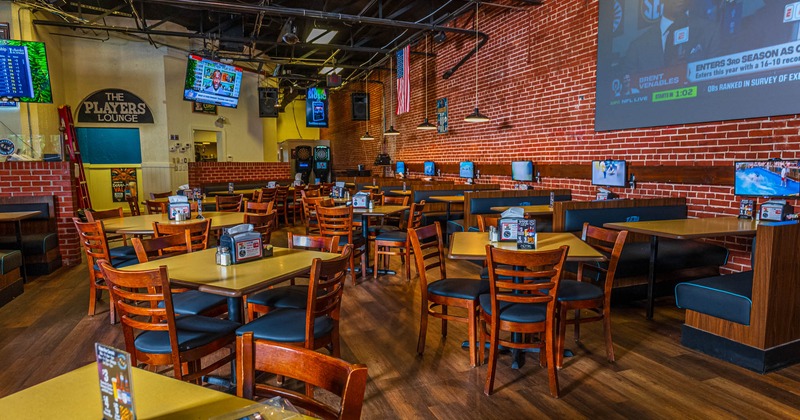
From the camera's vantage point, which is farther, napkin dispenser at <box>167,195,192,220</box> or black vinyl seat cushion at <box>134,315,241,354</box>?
napkin dispenser at <box>167,195,192,220</box>

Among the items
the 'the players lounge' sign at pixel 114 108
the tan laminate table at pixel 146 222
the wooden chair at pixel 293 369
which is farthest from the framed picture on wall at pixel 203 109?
the wooden chair at pixel 293 369

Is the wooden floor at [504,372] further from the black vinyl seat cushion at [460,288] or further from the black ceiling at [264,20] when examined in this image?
the black ceiling at [264,20]

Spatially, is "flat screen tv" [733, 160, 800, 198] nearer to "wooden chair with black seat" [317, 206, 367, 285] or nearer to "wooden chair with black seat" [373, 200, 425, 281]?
"wooden chair with black seat" [373, 200, 425, 281]

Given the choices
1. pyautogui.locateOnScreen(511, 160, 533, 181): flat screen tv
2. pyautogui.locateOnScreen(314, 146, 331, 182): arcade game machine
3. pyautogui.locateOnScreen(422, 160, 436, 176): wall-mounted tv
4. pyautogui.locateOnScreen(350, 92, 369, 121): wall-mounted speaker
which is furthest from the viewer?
pyautogui.locateOnScreen(314, 146, 331, 182): arcade game machine

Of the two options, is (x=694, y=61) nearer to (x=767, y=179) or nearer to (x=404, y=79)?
(x=767, y=179)

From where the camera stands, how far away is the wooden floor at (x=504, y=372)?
9.05 ft

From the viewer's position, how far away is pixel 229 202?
310 inches

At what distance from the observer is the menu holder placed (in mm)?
1141

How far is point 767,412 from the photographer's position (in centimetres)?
268

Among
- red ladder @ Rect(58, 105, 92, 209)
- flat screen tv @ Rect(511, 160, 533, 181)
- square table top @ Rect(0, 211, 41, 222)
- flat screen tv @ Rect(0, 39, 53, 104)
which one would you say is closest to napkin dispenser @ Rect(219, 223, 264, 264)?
square table top @ Rect(0, 211, 41, 222)

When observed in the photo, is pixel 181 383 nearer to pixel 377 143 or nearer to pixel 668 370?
pixel 668 370

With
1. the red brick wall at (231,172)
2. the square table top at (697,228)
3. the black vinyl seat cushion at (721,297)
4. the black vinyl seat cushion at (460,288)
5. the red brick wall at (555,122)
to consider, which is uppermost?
the red brick wall at (555,122)

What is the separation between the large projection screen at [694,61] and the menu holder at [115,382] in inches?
215

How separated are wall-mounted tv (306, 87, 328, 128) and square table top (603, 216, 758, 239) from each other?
29.8ft
